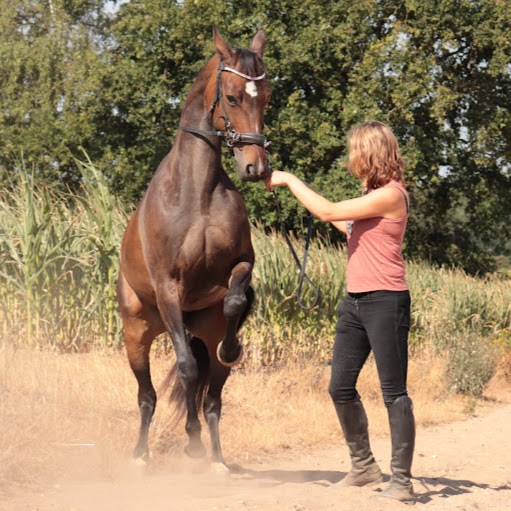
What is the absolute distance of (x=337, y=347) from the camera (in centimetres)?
423

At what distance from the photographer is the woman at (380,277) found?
3.97 metres

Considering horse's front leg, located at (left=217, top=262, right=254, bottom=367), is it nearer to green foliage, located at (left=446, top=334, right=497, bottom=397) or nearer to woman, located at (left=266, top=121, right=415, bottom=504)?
woman, located at (left=266, top=121, right=415, bottom=504)

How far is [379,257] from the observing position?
4031 millimetres

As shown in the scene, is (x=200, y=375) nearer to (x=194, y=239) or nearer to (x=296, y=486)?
(x=296, y=486)

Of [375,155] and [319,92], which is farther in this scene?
[319,92]

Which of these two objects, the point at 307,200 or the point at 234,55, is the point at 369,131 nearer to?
the point at 307,200

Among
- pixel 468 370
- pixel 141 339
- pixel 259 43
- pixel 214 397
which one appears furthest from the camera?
pixel 468 370

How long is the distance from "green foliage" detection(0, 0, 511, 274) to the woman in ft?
46.1

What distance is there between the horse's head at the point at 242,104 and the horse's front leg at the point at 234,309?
2.45 ft

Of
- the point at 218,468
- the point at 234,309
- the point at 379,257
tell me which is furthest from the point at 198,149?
the point at 218,468

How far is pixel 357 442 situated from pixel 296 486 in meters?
0.67

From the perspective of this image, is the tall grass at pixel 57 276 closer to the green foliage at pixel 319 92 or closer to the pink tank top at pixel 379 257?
the pink tank top at pixel 379 257

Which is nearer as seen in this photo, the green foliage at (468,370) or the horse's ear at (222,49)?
the horse's ear at (222,49)

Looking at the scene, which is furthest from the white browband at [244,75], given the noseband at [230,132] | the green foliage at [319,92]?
the green foliage at [319,92]
